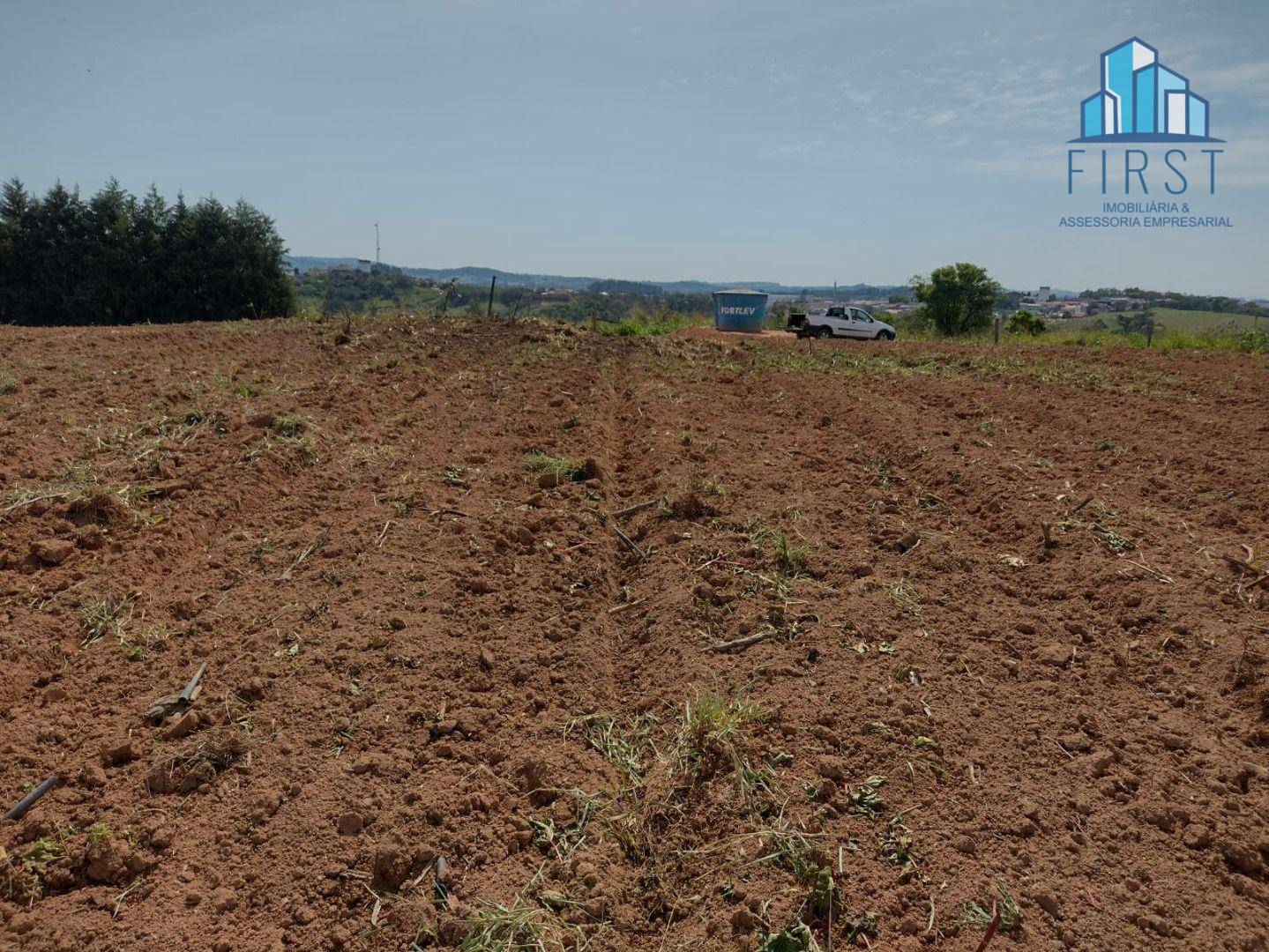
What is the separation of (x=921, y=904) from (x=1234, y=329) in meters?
22.2

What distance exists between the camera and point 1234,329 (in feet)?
60.4

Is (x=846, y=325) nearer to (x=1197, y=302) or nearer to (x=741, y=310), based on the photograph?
(x=741, y=310)

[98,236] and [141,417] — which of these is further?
[98,236]

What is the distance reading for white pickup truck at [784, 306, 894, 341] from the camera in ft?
77.4

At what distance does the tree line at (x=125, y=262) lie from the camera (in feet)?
79.8

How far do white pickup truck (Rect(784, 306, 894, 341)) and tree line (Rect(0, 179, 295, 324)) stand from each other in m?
19.3

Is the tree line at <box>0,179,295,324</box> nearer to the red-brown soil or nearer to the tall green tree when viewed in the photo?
the red-brown soil

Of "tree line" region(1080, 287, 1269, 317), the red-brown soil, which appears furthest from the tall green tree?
the red-brown soil

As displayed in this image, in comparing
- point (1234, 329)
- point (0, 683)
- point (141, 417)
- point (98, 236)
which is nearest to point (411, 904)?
point (0, 683)

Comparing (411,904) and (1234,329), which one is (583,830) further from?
(1234,329)

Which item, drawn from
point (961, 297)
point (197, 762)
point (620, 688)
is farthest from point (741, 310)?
point (197, 762)

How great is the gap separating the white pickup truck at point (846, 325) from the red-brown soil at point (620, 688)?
16.5m

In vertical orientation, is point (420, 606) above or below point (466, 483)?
below

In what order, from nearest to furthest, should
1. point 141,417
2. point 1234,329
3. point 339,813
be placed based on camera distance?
1. point 339,813
2. point 141,417
3. point 1234,329
